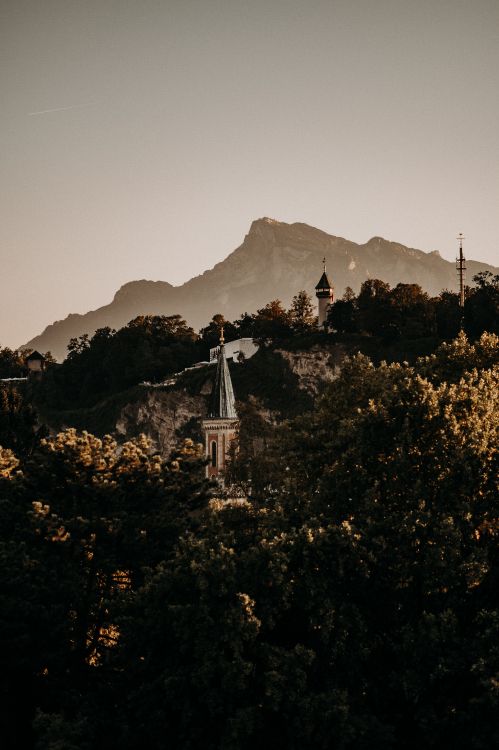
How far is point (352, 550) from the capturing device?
26.5 meters

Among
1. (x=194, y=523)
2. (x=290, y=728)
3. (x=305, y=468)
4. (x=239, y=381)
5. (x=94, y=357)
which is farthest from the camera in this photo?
(x=94, y=357)

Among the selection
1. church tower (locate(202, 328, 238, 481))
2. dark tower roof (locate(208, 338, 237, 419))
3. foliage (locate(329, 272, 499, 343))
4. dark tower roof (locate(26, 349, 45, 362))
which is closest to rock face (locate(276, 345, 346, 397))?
foliage (locate(329, 272, 499, 343))

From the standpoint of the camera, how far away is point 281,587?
25781mm

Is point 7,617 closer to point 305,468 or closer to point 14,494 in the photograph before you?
point 14,494

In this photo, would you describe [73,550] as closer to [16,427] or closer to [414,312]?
[16,427]

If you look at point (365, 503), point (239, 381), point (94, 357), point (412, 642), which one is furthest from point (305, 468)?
point (94, 357)

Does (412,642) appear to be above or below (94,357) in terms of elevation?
below

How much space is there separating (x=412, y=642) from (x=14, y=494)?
1637 centimetres

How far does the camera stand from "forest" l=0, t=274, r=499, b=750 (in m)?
24.4

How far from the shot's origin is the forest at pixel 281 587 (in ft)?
80.1

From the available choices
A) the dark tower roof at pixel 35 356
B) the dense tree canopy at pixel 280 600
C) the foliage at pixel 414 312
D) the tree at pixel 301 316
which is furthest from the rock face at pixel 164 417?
the dense tree canopy at pixel 280 600

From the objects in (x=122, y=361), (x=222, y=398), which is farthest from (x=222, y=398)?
(x=122, y=361)

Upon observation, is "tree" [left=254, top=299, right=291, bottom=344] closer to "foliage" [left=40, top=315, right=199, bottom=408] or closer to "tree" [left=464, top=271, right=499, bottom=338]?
→ "foliage" [left=40, top=315, right=199, bottom=408]

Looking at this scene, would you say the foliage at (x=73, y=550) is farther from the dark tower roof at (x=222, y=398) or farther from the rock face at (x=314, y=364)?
the rock face at (x=314, y=364)
